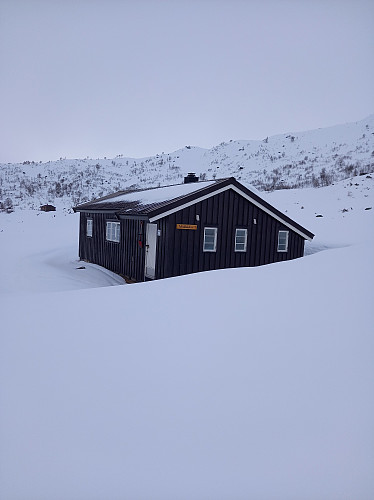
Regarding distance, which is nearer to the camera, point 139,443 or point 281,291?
point 139,443

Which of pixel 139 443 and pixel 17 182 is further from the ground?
pixel 17 182

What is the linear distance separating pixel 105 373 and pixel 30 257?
1619cm

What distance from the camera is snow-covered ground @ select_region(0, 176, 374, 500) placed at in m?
2.86

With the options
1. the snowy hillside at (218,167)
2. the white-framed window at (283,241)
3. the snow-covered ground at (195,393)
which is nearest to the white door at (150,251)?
the white-framed window at (283,241)

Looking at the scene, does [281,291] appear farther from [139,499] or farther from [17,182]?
[17,182]

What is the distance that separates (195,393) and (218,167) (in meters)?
50.1

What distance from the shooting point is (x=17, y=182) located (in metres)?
44.6

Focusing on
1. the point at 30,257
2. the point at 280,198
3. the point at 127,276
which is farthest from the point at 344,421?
the point at 280,198

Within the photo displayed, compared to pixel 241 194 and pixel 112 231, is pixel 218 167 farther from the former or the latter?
pixel 241 194

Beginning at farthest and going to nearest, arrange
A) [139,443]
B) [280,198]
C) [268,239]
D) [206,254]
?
[280,198] < [268,239] < [206,254] < [139,443]

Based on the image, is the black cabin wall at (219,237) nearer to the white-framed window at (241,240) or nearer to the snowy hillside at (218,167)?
the white-framed window at (241,240)

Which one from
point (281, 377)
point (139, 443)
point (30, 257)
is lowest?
point (30, 257)

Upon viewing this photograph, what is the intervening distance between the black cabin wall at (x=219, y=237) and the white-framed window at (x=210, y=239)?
14cm

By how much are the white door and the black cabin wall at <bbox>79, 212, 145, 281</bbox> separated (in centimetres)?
16
